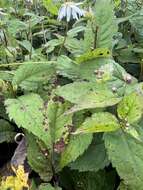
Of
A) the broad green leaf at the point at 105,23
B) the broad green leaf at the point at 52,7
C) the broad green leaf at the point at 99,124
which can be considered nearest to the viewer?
the broad green leaf at the point at 99,124

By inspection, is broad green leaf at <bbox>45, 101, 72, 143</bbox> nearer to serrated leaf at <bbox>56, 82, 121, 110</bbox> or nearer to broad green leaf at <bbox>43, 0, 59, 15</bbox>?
serrated leaf at <bbox>56, 82, 121, 110</bbox>

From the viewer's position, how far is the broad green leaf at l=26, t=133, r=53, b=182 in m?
1.23

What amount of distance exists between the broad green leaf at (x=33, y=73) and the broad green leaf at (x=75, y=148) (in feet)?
0.88

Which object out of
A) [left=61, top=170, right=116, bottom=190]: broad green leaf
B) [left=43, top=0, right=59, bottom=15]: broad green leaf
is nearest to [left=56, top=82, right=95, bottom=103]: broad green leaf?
[left=61, top=170, right=116, bottom=190]: broad green leaf

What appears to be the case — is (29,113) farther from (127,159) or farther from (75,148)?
(127,159)

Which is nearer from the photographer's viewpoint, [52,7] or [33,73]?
[33,73]

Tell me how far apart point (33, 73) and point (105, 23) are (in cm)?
28

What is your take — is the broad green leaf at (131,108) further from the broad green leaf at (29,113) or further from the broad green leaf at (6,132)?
the broad green leaf at (6,132)

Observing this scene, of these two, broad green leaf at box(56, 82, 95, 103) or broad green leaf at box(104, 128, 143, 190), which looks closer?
broad green leaf at box(104, 128, 143, 190)

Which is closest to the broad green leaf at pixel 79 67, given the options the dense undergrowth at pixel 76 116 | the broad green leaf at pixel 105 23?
the dense undergrowth at pixel 76 116

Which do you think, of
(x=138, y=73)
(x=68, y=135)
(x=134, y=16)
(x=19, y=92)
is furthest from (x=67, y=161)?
(x=134, y=16)

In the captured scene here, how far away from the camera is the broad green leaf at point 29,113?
1.22 meters

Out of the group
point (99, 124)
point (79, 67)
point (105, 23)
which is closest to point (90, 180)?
point (99, 124)

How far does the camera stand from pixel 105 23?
1.48m
